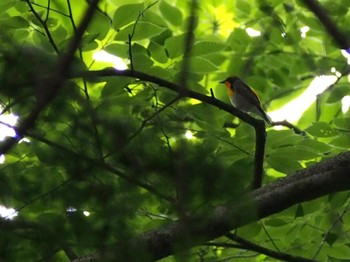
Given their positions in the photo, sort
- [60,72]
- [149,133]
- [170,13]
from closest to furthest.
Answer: [60,72] → [149,133] → [170,13]

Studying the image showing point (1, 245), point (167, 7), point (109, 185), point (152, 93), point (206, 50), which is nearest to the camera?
point (109, 185)

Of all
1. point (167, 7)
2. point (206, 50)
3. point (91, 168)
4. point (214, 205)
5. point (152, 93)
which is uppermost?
point (167, 7)

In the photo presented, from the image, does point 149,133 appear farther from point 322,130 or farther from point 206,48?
point 322,130

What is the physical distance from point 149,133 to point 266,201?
3.24 feet

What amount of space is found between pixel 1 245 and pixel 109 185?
0.55 meters

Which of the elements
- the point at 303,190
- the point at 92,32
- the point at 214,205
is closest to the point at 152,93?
the point at 92,32

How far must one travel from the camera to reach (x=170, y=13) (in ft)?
17.3

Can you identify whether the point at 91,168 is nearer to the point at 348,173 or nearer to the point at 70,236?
the point at 70,236

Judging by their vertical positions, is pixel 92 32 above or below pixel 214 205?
above

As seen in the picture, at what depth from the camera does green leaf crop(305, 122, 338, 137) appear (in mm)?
4805

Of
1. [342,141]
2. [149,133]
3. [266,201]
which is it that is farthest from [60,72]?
[342,141]

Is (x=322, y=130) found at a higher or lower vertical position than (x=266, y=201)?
higher

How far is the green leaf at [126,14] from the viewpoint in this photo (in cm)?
463

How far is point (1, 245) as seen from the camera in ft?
9.61
